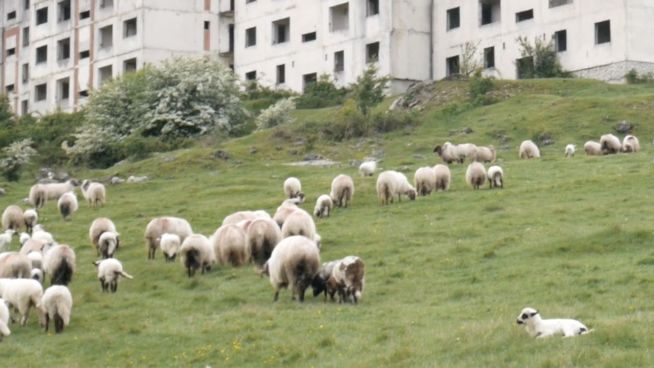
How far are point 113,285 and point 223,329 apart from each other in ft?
21.8

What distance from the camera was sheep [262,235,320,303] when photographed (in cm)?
2659

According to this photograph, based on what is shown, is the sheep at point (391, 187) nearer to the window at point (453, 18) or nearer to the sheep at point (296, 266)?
the sheep at point (296, 266)

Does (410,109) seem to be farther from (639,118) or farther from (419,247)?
(419,247)

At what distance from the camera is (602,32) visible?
216 feet

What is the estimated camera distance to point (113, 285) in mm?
30109

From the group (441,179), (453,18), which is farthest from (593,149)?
(453,18)

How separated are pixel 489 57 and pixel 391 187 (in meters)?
32.7

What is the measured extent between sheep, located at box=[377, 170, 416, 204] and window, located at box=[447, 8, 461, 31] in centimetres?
3430

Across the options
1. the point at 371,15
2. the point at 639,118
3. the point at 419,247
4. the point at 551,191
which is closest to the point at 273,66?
the point at 371,15

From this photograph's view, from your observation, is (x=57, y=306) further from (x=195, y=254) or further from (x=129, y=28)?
(x=129, y=28)

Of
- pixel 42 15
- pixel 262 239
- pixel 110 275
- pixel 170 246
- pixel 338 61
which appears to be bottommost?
pixel 110 275

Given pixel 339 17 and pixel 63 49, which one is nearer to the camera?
pixel 339 17

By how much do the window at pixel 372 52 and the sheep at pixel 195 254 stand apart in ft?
141

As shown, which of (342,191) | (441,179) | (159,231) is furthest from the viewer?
(441,179)
